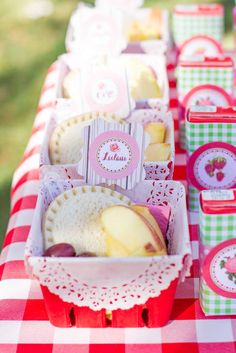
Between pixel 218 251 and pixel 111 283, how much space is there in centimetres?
20

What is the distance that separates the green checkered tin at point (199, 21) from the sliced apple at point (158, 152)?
2.79 feet

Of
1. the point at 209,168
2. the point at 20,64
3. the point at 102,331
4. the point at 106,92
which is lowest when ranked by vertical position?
the point at 20,64

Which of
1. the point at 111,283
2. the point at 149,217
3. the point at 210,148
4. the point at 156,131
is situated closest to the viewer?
the point at 111,283

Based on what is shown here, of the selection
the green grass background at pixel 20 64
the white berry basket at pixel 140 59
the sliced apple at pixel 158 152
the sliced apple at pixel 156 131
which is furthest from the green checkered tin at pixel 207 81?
the green grass background at pixel 20 64

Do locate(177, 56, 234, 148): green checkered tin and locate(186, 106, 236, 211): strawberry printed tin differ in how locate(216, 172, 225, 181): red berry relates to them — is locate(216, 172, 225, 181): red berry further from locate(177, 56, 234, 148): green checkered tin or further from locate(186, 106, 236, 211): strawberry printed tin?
locate(177, 56, 234, 148): green checkered tin

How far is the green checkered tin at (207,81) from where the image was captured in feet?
5.89

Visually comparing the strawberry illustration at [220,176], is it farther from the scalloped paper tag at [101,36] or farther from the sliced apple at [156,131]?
the scalloped paper tag at [101,36]

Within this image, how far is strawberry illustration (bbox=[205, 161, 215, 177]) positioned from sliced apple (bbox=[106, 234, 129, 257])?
432 mm

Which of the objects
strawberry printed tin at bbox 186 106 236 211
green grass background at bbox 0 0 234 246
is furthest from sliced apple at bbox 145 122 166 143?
green grass background at bbox 0 0 234 246

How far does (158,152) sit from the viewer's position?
1.52m

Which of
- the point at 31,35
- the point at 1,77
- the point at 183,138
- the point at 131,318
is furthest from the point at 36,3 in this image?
the point at 131,318

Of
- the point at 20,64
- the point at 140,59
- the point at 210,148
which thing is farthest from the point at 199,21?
the point at 20,64

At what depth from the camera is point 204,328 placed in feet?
4.00

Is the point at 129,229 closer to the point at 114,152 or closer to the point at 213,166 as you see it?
the point at 114,152
